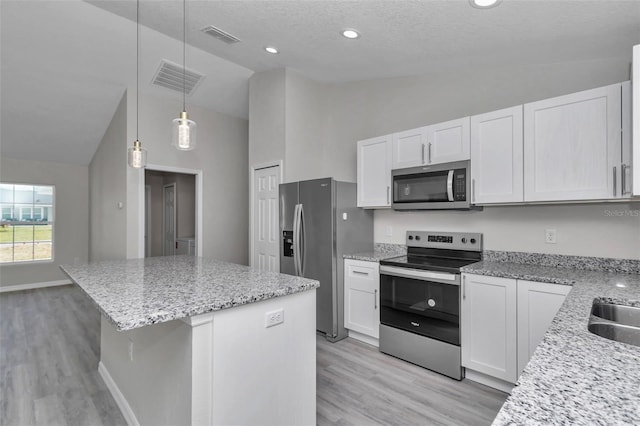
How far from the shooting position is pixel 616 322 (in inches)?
57.3

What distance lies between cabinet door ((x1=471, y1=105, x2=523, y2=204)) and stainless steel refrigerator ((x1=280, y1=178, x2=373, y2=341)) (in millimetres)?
1241

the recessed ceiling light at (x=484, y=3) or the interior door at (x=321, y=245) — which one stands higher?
the recessed ceiling light at (x=484, y=3)

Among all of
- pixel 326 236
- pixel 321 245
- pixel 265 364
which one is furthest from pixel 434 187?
pixel 265 364

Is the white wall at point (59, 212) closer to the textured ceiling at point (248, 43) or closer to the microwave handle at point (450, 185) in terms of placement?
the textured ceiling at point (248, 43)

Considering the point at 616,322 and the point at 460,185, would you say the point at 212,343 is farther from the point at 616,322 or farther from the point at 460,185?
the point at 460,185

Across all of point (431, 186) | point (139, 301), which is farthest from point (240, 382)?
point (431, 186)

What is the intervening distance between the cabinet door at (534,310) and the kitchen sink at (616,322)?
19.6 inches

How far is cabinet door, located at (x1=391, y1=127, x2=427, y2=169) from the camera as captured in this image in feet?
9.67

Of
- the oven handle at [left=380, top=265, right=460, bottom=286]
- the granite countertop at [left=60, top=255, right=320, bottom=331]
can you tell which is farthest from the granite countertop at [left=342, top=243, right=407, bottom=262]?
the granite countertop at [left=60, top=255, right=320, bottom=331]

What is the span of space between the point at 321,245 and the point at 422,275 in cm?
111

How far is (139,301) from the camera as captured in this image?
140 centimetres

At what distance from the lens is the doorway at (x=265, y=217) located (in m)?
3.94

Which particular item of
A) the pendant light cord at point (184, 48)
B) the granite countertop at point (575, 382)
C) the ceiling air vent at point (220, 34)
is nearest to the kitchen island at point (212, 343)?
the granite countertop at point (575, 382)

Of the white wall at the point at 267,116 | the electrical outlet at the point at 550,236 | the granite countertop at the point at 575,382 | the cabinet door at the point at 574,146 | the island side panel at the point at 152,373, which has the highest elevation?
the white wall at the point at 267,116
